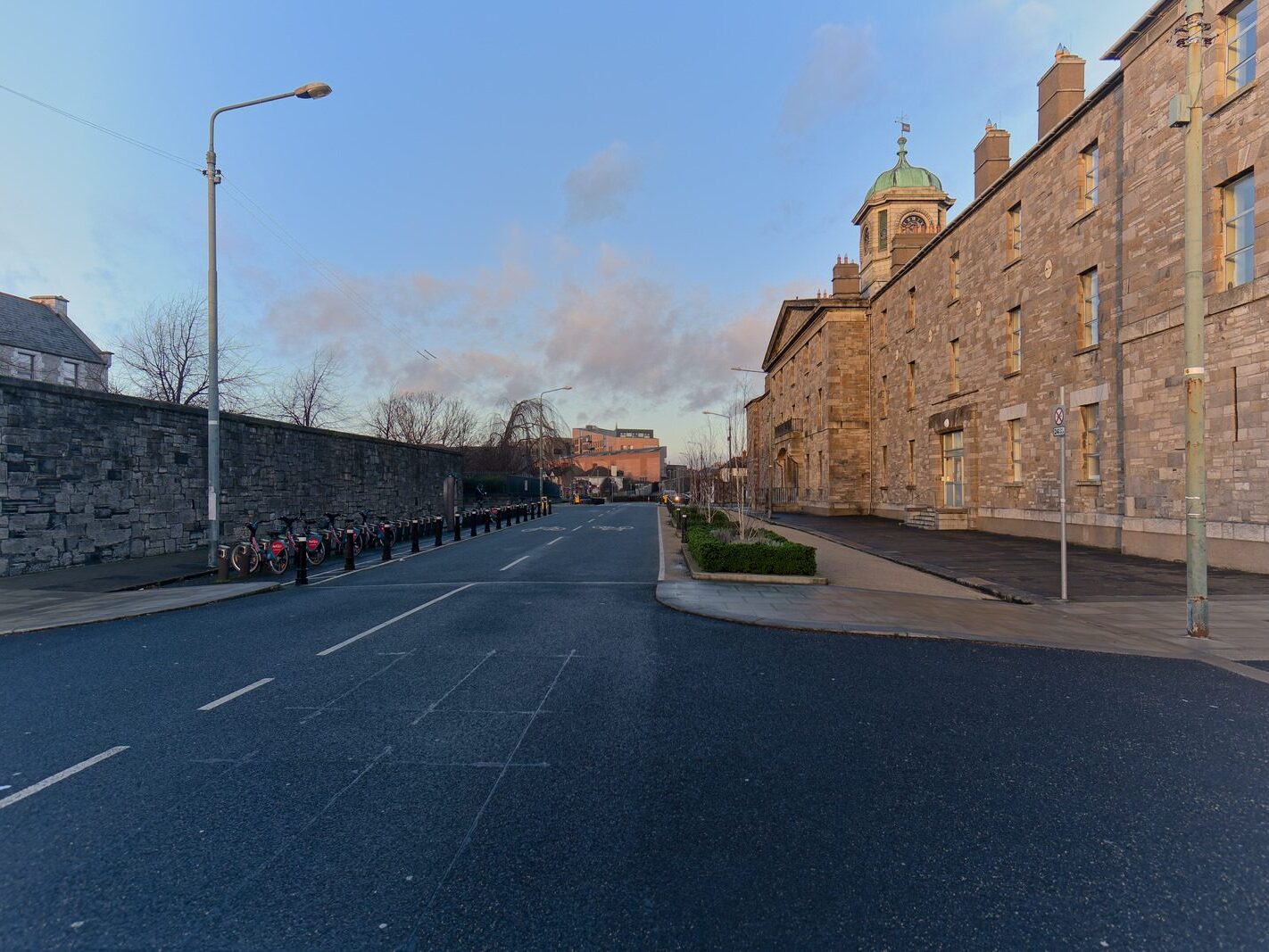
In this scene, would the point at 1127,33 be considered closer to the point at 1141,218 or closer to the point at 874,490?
the point at 1141,218

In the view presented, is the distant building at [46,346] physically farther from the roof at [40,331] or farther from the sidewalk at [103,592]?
the sidewalk at [103,592]

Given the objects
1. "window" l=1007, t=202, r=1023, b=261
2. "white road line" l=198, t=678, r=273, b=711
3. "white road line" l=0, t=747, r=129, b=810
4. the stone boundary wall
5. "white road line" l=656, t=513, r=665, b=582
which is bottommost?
"white road line" l=656, t=513, r=665, b=582

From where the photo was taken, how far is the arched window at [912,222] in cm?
5000

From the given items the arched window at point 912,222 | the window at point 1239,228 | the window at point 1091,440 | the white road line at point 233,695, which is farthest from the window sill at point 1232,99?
the arched window at point 912,222

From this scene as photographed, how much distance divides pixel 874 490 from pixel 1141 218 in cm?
2355

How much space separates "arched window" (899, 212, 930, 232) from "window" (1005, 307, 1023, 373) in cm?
3055

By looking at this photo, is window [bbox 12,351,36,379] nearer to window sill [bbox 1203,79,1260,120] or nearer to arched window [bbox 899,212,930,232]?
window sill [bbox 1203,79,1260,120]

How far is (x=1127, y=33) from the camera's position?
16656 mm

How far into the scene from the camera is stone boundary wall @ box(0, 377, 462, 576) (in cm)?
1314

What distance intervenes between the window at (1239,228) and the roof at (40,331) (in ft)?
177

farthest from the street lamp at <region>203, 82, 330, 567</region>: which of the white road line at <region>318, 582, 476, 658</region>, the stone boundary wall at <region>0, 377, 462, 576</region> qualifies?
the white road line at <region>318, 582, 476, 658</region>

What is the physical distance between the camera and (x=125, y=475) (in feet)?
50.0

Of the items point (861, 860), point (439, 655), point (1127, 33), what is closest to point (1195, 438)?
point (861, 860)

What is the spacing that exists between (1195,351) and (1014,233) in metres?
17.4
